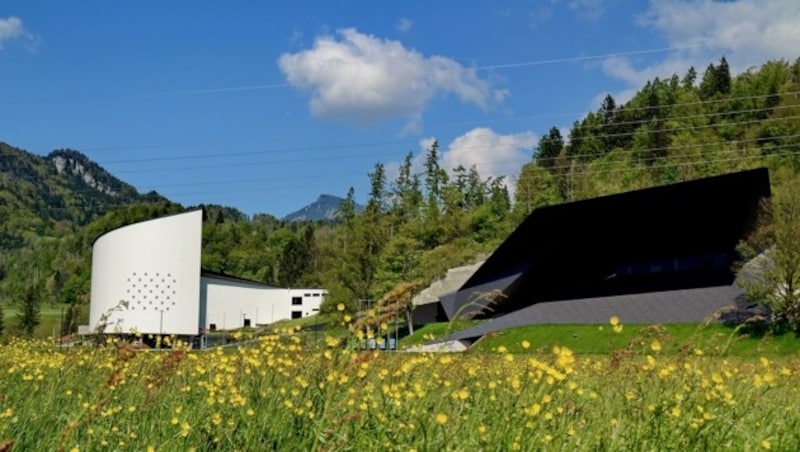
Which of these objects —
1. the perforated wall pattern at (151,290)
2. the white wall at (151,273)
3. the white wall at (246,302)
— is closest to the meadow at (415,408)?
the white wall at (151,273)

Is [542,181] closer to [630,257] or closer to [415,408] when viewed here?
[630,257]

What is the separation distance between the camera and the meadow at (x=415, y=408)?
12.2 feet

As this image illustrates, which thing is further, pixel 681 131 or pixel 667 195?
pixel 681 131

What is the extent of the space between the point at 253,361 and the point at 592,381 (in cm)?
296

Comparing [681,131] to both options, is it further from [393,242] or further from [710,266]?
[710,266]

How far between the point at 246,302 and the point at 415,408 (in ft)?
282

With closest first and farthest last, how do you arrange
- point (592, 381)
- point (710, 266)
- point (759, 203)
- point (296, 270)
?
point (592, 381) < point (759, 203) < point (710, 266) < point (296, 270)

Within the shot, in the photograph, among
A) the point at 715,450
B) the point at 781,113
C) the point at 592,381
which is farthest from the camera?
the point at 781,113

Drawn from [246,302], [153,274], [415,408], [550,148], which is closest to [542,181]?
[550,148]

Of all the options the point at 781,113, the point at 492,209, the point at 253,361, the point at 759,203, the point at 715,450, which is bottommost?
the point at 715,450

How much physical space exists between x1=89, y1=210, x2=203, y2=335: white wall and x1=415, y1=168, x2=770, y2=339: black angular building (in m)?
30.9

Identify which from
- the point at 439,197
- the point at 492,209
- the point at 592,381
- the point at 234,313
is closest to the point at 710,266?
the point at 592,381

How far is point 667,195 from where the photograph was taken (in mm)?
35281

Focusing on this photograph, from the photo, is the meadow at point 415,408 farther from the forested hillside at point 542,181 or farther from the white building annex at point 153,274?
the white building annex at point 153,274
